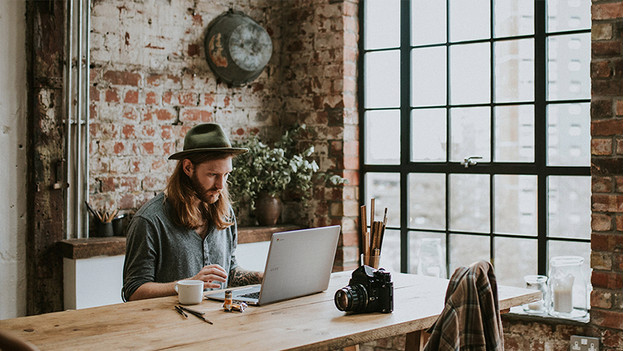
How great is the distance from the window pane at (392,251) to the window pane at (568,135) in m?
1.10

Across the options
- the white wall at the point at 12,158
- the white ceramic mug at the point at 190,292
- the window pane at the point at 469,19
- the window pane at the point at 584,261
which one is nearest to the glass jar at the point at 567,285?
the window pane at the point at 584,261

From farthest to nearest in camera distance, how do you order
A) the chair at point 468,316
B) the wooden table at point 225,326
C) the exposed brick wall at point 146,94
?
the exposed brick wall at point 146,94 → the wooden table at point 225,326 → the chair at point 468,316

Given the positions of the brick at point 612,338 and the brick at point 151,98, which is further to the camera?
the brick at point 151,98

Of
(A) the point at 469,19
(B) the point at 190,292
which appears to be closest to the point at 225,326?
(B) the point at 190,292

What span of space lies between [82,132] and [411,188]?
199 cm

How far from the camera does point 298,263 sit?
2.57 meters

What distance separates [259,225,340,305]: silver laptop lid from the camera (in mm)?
2451

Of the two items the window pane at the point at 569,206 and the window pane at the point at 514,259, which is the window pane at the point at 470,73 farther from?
the window pane at the point at 514,259

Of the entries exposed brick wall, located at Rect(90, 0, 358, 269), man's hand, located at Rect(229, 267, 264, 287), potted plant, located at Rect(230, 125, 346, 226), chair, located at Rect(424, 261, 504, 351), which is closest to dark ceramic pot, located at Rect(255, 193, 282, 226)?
potted plant, located at Rect(230, 125, 346, 226)

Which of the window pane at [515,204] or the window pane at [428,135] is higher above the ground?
the window pane at [428,135]

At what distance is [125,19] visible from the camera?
3.90m

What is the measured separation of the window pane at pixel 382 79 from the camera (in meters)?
4.43

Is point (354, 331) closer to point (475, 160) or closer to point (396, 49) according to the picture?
point (475, 160)

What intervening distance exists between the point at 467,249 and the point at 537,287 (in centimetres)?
55
